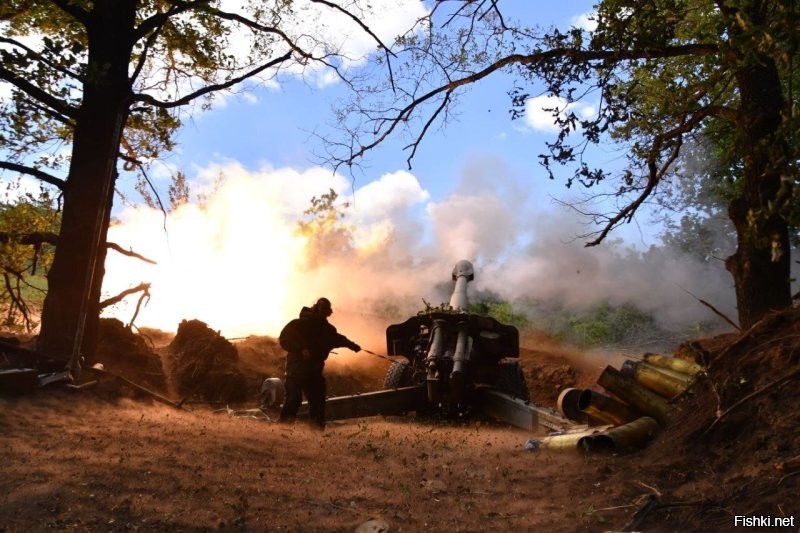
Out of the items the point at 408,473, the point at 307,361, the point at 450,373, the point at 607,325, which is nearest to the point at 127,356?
the point at 307,361

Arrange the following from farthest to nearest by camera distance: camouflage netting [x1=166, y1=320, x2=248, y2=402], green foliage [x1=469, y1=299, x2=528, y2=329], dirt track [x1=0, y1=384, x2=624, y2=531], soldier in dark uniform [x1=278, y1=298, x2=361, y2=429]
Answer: green foliage [x1=469, y1=299, x2=528, y2=329] < camouflage netting [x1=166, y1=320, x2=248, y2=402] < soldier in dark uniform [x1=278, y1=298, x2=361, y2=429] < dirt track [x1=0, y1=384, x2=624, y2=531]

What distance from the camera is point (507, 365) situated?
12055 mm

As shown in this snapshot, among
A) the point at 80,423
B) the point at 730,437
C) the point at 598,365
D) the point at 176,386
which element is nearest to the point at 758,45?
the point at 730,437

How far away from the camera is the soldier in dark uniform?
959 cm

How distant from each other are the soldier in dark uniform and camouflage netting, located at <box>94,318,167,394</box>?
2.85m

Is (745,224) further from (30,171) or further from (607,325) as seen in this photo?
(607,325)

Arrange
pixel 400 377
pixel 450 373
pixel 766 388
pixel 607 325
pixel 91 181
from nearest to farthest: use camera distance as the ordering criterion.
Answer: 1. pixel 766 388
2. pixel 91 181
3. pixel 450 373
4. pixel 400 377
5. pixel 607 325

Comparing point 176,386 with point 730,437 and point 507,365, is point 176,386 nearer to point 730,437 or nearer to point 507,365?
point 507,365

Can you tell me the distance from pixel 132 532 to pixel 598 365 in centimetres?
1580

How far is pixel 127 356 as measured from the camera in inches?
440

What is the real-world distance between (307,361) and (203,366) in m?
4.24

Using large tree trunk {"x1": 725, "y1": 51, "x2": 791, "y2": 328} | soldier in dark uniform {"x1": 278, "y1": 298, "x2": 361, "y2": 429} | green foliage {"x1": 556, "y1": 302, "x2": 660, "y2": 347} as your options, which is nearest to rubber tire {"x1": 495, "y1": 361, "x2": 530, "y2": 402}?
soldier in dark uniform {"x1": 278, "y1": 298, "x2": 361, "y2": 429}

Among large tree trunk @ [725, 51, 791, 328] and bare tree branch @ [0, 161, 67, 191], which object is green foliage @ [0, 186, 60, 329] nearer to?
bare tree branch @ [0, 161, 67, 191]

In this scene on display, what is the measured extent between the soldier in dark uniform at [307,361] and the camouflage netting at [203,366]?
3.57m
